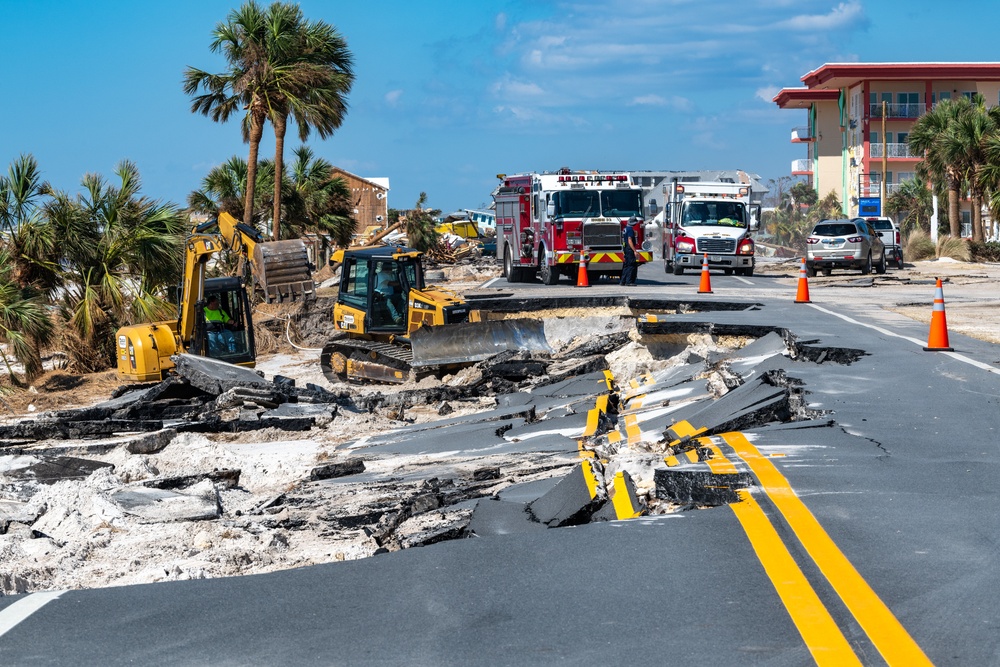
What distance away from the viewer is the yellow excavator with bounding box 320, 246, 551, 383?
59.2 ft

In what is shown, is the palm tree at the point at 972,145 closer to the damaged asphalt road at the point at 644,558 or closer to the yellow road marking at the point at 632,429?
the yellow road marking at the point at 632,429

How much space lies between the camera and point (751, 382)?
11.3 metres

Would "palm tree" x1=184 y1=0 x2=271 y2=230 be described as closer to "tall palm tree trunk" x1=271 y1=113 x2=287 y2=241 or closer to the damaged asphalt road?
"tall palm tree trunk" x1=271 y1=113 x2=287 y2=241

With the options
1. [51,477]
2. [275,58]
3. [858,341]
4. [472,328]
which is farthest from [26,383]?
[275,58]

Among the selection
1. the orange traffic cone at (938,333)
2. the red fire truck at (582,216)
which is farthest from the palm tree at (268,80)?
the orange traffic cone at (938,333)

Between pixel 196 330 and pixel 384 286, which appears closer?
pixel 196 330

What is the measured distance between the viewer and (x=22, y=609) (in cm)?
512

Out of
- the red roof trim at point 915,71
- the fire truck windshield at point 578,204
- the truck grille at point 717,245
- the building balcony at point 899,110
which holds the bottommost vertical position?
the truck grille at point 717,245

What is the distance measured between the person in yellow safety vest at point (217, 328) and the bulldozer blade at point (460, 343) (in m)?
2.99

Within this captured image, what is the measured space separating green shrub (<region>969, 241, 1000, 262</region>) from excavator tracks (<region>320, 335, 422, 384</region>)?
1525 inches

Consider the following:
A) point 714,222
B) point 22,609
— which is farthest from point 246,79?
point 22,609

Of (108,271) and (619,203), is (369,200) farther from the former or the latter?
(108,271)

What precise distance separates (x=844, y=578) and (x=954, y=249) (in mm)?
48747

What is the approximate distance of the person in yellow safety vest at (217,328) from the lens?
18172 mm
